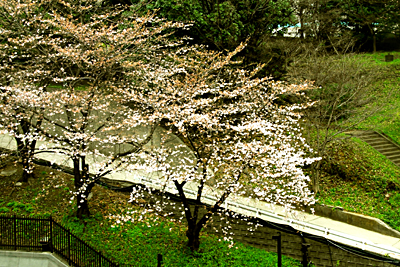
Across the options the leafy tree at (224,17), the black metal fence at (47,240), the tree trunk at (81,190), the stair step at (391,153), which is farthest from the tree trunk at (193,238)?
the stair step at (391,153)

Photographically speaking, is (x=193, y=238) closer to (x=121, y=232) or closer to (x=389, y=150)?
(x=121, y=232)

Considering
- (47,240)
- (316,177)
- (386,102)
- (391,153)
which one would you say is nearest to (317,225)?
(316,177)

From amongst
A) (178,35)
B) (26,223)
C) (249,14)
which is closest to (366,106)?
(249,14)

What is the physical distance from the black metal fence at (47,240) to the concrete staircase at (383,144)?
13.4 metres

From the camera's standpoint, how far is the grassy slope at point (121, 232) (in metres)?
10.7

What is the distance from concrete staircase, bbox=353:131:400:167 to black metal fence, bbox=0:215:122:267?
13.4 metres

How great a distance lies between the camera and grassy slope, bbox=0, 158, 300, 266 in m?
10.7

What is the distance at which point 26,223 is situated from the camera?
10.6 meters

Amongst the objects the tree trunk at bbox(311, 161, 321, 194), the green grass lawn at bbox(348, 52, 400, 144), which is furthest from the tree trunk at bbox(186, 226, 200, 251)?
the green grass lawn at bbox(348, 52, 400, 144)

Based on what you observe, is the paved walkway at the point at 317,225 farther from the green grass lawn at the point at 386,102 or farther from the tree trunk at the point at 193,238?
the green grass lawn at the point at 386,102

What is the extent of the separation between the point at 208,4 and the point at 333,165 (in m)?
9.82

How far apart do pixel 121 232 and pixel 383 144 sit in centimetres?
1435

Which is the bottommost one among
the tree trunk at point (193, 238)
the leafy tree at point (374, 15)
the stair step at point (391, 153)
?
the tree trunk at point (193, 238)

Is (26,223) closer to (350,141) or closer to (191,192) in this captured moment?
(191,192)
